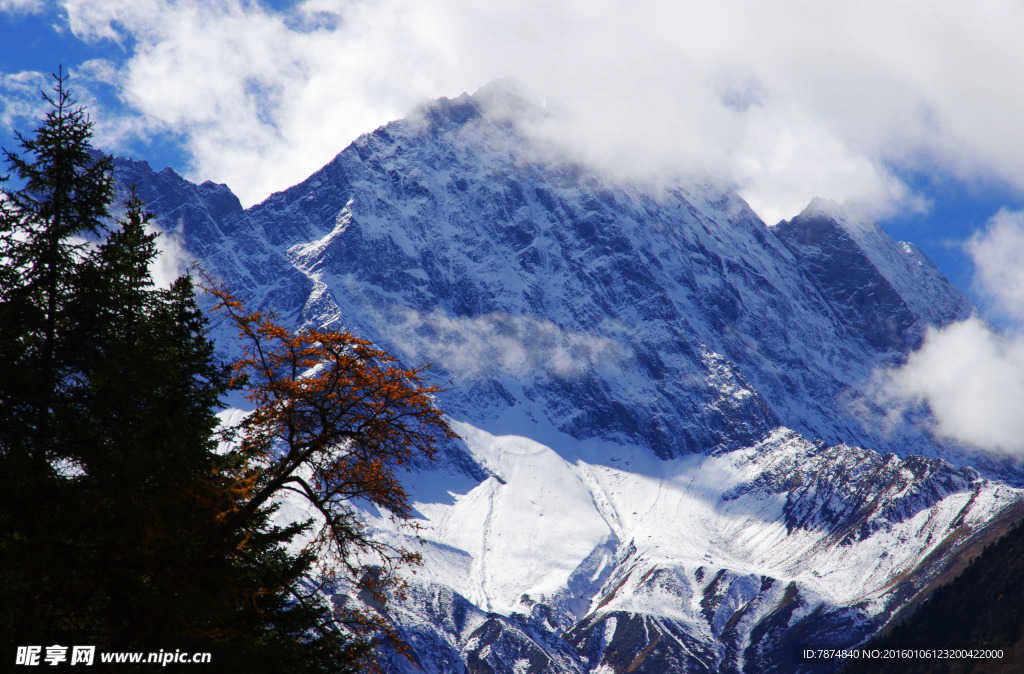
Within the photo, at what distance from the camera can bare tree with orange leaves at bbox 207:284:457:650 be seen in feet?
35.1

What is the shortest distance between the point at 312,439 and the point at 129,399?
→ 2880 millimetres

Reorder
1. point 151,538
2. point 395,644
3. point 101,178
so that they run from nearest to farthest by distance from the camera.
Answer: point 151,538
point 395,644
point 101,178

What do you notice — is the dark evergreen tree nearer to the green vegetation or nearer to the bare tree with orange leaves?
the green vegetation

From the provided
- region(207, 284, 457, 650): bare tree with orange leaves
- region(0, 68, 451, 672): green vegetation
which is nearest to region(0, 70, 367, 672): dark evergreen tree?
region(0, 68, 451, 672): green vegetation

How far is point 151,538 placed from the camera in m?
9.75

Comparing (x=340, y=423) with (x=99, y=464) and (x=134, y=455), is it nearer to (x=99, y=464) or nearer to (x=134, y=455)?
(x=134, y=455)

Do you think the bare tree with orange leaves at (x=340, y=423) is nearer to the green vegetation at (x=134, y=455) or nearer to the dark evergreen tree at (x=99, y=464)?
the green vegetation at (x=134, y=455)

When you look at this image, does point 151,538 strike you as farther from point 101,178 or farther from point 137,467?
point 101,178

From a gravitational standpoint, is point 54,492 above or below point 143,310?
below

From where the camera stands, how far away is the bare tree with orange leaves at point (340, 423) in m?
10.7

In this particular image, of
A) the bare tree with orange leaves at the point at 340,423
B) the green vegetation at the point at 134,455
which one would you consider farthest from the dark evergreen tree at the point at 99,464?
the bare tree with orange leaves at the point at 340,423

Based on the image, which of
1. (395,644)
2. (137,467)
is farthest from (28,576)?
(395,644)

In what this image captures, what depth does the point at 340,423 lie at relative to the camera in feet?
36.0

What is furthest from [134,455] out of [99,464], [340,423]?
[340,423]
